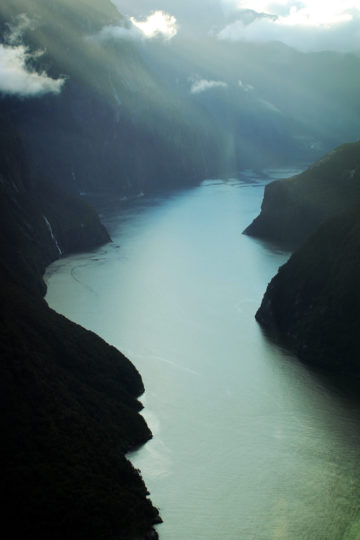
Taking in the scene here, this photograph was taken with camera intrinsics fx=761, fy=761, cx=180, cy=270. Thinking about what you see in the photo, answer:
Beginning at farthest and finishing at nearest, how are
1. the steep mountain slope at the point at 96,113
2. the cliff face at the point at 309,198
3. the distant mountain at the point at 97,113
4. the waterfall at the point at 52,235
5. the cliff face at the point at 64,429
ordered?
the steep mountain slope at the point at 96,113
the distant mountain at the point at 97,113
the cliff face at the point at 309,198
the waterfall at the point at 52,235
the cliff face at the point at 64,429

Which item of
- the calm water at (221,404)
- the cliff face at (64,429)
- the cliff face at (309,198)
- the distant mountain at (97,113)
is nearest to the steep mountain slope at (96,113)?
the distant mountain at (97,113)

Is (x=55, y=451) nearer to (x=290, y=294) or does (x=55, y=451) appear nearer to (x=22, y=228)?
(x=290, y=294)

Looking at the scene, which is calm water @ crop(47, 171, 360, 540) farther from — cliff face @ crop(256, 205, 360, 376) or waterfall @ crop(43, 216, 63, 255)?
waterfall @ crop(43, 216, 63, 255)

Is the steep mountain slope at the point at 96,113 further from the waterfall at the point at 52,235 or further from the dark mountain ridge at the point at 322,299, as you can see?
the dark mountain ridge at the point at 322,299

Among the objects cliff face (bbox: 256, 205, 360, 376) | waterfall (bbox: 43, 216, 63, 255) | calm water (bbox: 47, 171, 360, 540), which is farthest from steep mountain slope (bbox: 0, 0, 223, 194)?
cliff face (bbox: 256, 205, 360, 376)

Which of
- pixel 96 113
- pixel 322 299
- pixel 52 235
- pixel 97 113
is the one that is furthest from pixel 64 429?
pixel 97 113

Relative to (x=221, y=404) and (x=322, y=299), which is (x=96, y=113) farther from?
(x=221, y=404)
